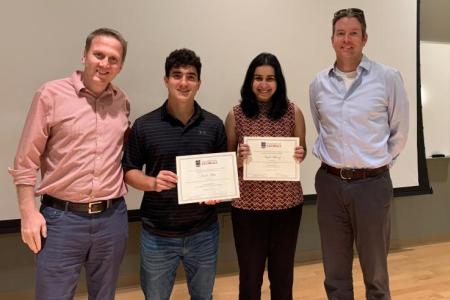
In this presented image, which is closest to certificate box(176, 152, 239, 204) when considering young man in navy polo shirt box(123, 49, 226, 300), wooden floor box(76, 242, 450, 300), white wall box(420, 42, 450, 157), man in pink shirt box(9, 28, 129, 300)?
young man in navy polo shirt box(123, 49, 226, 300)

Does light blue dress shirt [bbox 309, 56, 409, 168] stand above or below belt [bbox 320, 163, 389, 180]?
above

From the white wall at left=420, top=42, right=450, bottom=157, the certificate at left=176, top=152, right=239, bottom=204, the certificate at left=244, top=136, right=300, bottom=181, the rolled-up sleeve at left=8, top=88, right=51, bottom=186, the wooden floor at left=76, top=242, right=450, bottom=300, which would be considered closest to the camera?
the rolled-up sleeve at left=8, top=88, right=51, bottom=186

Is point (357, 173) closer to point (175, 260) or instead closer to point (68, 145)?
point (175, 260)

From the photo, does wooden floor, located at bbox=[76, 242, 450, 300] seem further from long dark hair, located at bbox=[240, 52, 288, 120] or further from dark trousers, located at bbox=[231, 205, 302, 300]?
A: long dark hair, located at bbox=[240, 52, 288, 120]

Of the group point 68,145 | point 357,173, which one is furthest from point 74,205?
point 357,173

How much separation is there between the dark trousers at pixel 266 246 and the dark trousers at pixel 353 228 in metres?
0.24

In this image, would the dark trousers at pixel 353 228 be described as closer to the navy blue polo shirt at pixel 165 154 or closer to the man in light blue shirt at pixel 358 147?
the man in light blue shirt at pixel 358 147

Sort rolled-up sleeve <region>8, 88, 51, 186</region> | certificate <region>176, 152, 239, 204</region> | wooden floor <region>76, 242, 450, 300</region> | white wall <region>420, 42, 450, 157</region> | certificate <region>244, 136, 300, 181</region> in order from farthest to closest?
white wall <region>420, 42, 450, 157</region> < wooden floor <region>76, 242, 450, 300</region> < certificate <region>244, 136, 300, 181</region> < certificate <region>176, 152, 239, 204</region> < rolled-up sleeve <region>8, 88, 51, 186</region>

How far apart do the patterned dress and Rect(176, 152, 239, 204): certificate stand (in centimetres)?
19

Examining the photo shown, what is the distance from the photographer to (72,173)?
167 cm

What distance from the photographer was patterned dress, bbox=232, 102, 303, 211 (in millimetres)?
2135

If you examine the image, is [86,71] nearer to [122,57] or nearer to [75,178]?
[122,57]

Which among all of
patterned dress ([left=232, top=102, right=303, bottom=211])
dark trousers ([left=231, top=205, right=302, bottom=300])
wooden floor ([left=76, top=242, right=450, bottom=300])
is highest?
patterned dress ([left=232, top=102, right=303, bottom=211])

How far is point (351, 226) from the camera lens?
2295mm
